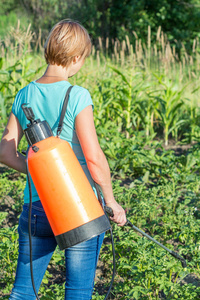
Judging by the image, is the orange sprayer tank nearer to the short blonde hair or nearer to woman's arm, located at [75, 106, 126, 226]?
woman's arm, located at [75, 106, 126, 226]

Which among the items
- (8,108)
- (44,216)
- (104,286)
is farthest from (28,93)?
(8,108)

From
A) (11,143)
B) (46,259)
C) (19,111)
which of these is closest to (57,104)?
(19,111)

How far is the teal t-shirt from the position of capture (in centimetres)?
170

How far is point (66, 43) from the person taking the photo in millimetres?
1751

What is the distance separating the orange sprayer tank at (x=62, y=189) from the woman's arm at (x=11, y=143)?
0.97 ft

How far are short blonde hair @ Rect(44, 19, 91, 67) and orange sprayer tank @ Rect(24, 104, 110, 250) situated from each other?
1.17 feet

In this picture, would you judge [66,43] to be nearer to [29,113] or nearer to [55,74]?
[55,74]

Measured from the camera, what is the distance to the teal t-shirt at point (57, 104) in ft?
5.59

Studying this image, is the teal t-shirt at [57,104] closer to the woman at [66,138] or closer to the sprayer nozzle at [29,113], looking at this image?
the woman at [66,138]

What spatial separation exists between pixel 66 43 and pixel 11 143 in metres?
0.59

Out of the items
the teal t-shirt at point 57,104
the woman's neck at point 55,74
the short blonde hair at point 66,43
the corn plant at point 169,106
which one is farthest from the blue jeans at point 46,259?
the corn plant at point 169,106

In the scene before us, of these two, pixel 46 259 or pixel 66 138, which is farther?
pixel 46 259

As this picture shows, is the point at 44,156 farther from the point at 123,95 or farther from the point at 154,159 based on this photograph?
the point at 123,95

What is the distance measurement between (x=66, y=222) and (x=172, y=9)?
16566 millimetres
